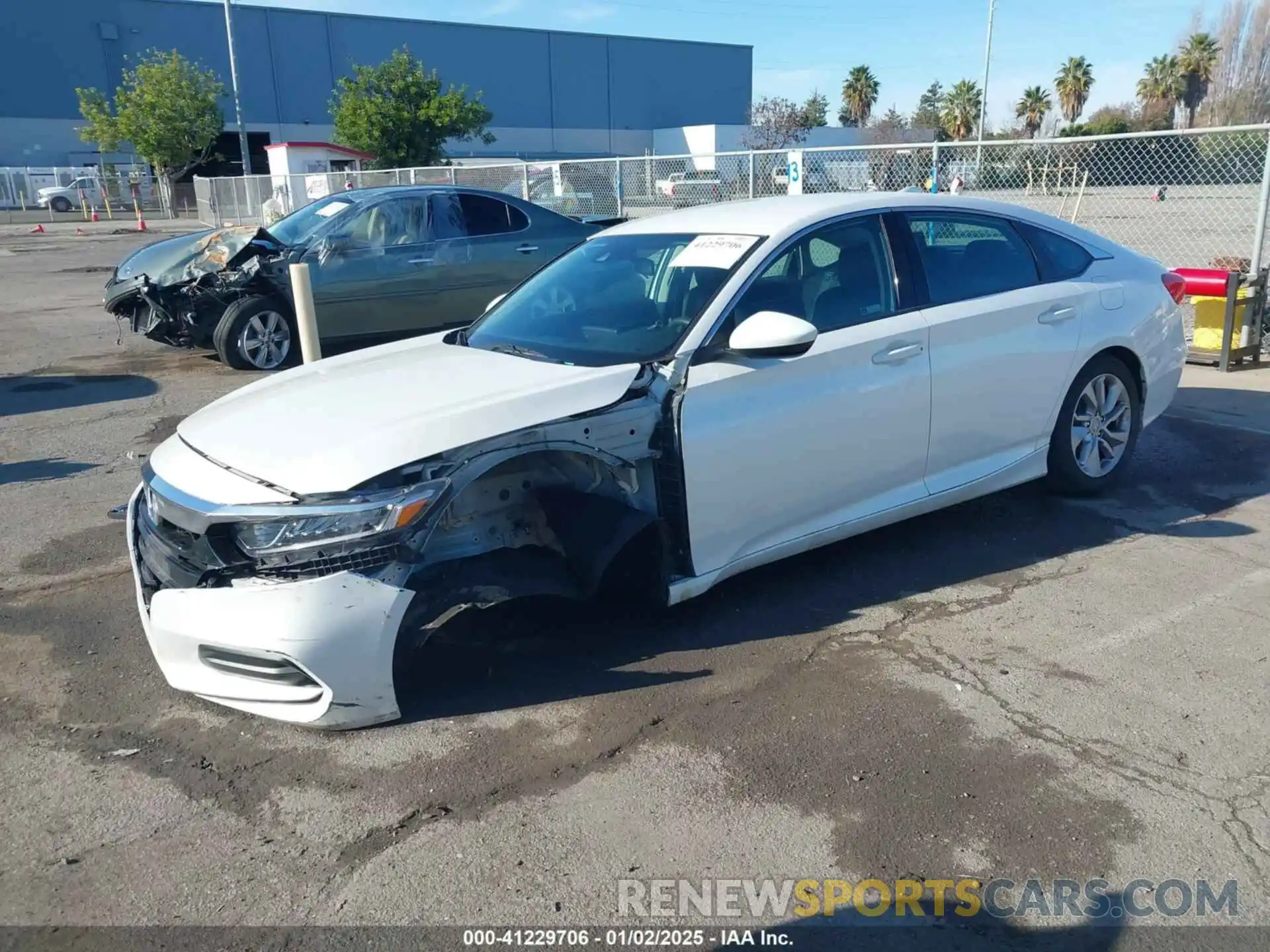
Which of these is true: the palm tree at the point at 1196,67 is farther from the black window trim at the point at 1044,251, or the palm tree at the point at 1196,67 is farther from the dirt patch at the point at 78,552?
the dirt patch at the point at 78,552

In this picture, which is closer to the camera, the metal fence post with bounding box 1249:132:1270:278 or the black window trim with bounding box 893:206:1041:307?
the black window trim with bounding box 893:206:1041:307

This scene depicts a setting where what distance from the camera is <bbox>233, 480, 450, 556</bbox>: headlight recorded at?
3279mm

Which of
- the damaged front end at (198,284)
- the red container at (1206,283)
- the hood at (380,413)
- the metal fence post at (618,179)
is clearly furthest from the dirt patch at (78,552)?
the metal fence post at (618,179)

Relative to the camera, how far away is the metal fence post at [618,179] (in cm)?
1557

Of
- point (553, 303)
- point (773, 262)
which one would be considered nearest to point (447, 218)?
point (553, 303)

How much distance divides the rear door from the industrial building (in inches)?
2119

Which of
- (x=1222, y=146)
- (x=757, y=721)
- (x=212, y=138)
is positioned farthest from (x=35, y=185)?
(x=757, y=721)

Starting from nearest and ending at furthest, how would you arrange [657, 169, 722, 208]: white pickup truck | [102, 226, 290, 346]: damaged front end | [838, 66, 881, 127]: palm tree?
[102, 226, 290, 346]: damaged front end, [657, 169, 722, 208]: white pickup truck, [838, 66, 881, 127]: palm tree

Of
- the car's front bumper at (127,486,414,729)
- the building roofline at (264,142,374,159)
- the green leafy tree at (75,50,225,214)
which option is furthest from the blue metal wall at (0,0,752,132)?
the car's front bumper at (127,486,414,729)

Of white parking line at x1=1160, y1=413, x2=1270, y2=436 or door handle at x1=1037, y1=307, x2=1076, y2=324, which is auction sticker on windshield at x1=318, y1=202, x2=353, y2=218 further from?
white parking line at x1=1160, y1=413, x2=1270, y2=436

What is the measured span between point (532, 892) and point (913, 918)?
3.25ft

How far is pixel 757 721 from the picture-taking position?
3.51 m

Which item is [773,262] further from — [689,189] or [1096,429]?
[689,189]

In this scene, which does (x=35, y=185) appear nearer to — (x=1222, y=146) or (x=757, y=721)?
(x=1222, y=146)
